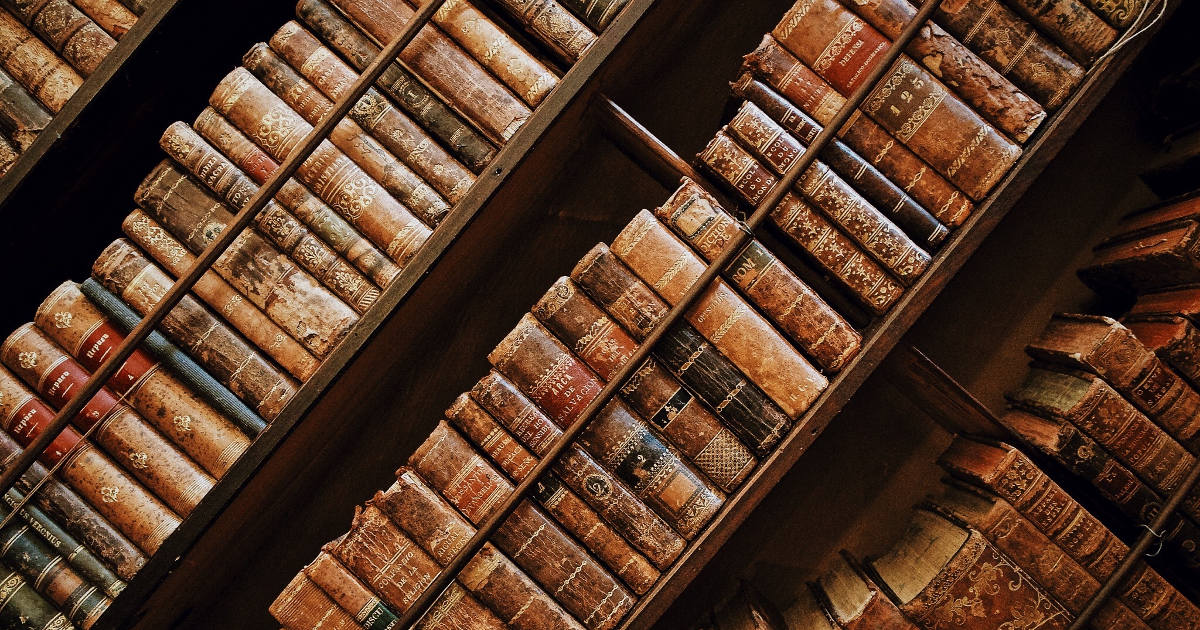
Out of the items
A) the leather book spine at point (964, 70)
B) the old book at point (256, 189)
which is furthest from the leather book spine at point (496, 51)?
the leather book spine at point (964, 70)

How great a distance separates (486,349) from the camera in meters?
2.49

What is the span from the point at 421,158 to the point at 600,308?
0.67 m

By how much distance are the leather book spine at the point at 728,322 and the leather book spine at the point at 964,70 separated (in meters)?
0.87

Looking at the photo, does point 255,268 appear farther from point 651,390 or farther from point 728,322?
point 728,322

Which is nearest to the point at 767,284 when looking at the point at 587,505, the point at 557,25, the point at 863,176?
the point at 863,176

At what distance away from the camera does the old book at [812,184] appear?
1843mm

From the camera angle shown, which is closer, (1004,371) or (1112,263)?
(1112,263)

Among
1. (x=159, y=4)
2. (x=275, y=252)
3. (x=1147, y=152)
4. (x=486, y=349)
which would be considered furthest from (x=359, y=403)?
(x=1147, y=152)

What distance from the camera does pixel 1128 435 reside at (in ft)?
6.48

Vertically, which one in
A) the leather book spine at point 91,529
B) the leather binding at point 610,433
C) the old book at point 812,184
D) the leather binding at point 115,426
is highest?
the old book at point 812,184

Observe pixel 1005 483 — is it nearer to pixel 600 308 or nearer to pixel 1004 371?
pixel 1004 371

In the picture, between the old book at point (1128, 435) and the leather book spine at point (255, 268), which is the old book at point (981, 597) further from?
the leather book spine at point (255, 268)

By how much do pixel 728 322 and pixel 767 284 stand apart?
0.16 m

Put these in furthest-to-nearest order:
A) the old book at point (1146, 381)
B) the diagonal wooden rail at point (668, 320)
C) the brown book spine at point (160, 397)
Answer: the old book at point (1146, 381)
the brown book spine at point (160, 397)
the diagonal wooden rail at point (668, 320)
